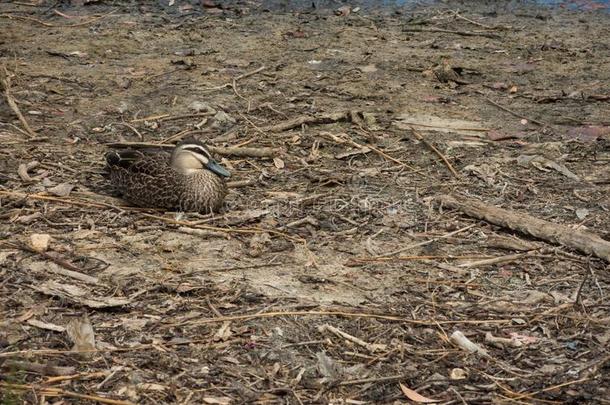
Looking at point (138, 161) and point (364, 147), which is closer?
point (138, 161)

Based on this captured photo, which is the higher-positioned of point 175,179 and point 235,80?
point 175,179

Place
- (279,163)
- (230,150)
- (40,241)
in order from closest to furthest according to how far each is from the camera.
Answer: (40,241)
(279,163)
(230,150)

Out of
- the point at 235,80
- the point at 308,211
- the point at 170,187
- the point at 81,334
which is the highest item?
the point at 81,334

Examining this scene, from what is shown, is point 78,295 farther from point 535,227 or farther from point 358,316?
point 535,227

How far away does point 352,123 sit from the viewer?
28.0ft

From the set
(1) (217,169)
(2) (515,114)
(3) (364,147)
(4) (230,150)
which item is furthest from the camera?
(2) (515,114)

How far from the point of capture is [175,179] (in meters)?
7.07

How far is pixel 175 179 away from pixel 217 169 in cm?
29

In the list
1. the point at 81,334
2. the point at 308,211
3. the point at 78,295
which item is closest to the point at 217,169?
the point at 308,211

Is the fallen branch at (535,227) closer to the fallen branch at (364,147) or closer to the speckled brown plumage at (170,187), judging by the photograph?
the fallen branch at (364,147)

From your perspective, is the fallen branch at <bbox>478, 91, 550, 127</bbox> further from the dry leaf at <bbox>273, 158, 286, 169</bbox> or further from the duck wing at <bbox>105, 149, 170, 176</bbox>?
the duck wing at <bbox>105, 149, 170, 176</bbox>

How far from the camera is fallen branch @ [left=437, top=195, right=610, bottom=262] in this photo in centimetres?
640

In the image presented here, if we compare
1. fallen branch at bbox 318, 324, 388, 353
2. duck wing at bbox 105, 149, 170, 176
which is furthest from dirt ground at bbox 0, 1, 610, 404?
duck wing at bbox 105, 149, 170, 176

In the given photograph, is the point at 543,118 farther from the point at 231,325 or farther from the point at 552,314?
the point at 231,325
